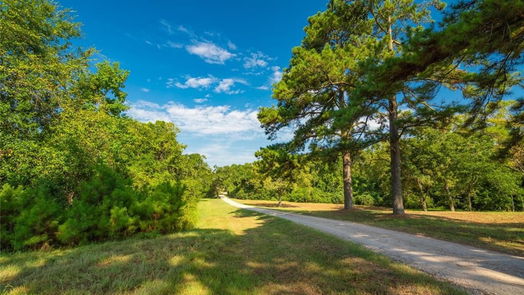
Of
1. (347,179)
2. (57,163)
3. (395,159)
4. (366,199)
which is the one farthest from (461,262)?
(366,199)

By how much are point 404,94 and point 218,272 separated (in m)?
11.9

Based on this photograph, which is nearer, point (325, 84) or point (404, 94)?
point (404, 94)

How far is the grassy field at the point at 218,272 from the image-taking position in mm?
3072

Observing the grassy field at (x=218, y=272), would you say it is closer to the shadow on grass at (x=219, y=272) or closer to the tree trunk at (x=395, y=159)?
the shadow on grass at (x=219, y=272)

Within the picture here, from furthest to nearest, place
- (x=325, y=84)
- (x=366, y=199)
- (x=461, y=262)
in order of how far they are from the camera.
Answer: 1. (x=366, y=199)
2. (x=325, y=84)
3. (x=461, y=262)

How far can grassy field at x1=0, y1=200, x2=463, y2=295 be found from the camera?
3.07m

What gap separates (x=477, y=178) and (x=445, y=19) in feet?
84.0

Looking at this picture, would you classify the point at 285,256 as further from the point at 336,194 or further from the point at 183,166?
the point at 336,194

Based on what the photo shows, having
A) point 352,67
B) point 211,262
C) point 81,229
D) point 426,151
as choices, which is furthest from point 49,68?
point 426,151

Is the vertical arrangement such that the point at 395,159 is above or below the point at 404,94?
below

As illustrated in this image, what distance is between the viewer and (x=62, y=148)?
895 cm

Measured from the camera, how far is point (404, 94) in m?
10.9

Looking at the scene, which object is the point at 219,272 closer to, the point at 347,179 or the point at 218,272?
the point at 218,272

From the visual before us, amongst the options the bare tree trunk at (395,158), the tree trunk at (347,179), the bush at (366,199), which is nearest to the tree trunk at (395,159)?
the bare tree trunk at (395,158)
